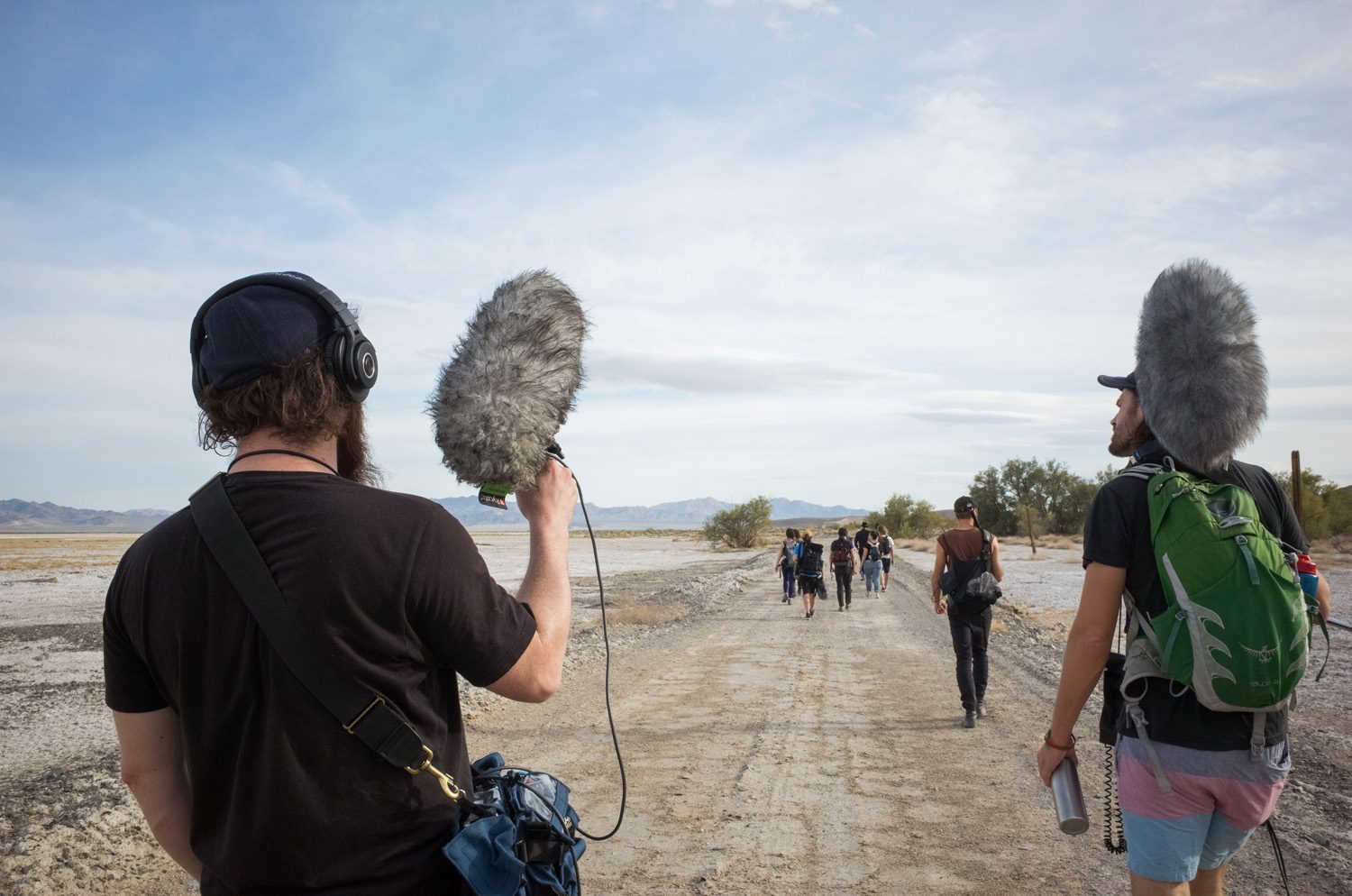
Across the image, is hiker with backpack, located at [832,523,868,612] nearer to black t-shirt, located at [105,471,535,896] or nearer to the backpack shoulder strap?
the backpack shoulder strap

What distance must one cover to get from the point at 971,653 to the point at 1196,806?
6.43m

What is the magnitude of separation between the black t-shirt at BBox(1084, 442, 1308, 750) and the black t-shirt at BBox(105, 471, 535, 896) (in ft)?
5.99

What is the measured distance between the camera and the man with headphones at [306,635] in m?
1.50

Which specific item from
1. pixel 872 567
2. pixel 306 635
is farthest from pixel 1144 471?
pixel 872 567

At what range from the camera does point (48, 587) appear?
30.2 m

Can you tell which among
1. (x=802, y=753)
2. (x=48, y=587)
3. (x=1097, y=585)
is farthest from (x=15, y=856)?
(x=48, y=587)

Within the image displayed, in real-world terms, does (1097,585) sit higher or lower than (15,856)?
higher

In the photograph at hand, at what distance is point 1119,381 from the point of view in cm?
311

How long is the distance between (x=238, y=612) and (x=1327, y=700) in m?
11.7

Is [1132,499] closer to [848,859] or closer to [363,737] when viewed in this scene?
[363,737]

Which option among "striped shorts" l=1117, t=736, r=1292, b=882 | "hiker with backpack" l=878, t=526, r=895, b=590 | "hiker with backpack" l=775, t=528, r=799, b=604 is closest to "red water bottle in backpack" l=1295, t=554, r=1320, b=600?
"striped shorts" l=1117, t=736, r=1292, b=882

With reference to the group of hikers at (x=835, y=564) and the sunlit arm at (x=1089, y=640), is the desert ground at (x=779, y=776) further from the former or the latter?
the group of hikers at (x=835, y=564)

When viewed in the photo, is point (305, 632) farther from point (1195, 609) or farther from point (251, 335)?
point (1195, 609)

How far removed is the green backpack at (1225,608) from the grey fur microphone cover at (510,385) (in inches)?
68.2
